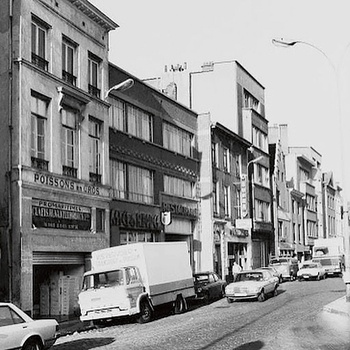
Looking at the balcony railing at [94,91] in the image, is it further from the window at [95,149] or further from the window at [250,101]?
the window at [250,101]

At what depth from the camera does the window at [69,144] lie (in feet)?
84.0

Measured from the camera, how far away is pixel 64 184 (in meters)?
25.0

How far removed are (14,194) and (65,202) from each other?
289 centimetres

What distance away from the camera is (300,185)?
7850 cm

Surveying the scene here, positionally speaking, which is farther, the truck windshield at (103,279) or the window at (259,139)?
the window at (259,139)

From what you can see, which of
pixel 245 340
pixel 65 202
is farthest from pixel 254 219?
pixel 245 340

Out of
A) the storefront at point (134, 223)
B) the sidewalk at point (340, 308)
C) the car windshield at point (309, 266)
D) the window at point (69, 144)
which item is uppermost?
the window at point (69, 144)

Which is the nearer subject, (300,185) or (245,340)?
(245,340)

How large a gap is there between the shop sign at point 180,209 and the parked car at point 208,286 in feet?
21.2

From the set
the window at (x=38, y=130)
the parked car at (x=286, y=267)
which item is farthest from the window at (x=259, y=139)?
the window at (x=38, y=130)

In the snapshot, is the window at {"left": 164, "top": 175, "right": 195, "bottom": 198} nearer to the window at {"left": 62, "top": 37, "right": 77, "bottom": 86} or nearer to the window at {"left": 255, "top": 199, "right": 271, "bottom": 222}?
the window at {"left": 62, "top": 37, "right": 77, "bottom": 86}

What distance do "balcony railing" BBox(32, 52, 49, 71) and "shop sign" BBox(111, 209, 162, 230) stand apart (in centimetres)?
793

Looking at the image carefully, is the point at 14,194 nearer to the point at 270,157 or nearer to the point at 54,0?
the point at 54,0

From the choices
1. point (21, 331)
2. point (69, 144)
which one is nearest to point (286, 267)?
point (69, 144)
